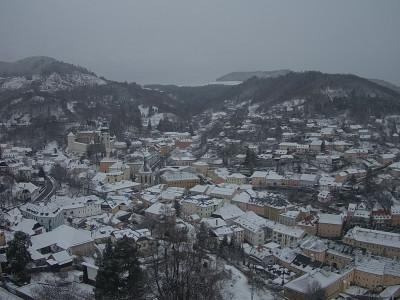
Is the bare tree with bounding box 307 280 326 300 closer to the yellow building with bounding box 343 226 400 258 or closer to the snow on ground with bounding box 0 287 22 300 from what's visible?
the yellow building with bounding box 343 226 400 258

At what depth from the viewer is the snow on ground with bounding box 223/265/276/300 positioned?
58.4ft

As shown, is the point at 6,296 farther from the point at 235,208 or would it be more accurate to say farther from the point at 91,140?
the point at 91,140

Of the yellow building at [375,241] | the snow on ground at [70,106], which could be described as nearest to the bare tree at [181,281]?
the yellow building at [375,241]

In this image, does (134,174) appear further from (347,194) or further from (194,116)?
(194,116)

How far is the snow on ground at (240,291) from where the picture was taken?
58.4ft

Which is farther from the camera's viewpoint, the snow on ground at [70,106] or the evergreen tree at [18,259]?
the snow on ground at [70,106]

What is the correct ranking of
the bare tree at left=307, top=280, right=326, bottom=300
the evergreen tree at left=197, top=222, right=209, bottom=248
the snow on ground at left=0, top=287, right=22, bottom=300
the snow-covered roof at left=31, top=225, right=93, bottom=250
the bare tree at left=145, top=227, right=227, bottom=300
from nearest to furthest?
the bare tree at left=145, top=227, right=227, bottom=300, the snow on ground at left=0, top=287, right=22, bottom=300, the bare tree at left=307, top=280, right=326, bottom=300, the evergreen tree at left=197, top=222, right=209, bottom=248, the snow-covered roof at left=31, top=225, right=93, bottom=250

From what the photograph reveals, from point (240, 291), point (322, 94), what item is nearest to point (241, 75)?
point (322, 94)

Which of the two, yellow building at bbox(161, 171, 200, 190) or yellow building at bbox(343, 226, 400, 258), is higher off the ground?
yellow building at bbox(161, 171, 200, 190)

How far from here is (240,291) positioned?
726 inches

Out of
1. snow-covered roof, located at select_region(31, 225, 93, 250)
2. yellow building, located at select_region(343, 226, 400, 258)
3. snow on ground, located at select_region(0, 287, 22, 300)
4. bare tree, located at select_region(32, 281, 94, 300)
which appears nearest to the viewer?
snow on ground, located at select_region(0, 287, 22, 300)

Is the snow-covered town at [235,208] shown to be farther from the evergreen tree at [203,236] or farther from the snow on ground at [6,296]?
the snow on ground at [6,296]

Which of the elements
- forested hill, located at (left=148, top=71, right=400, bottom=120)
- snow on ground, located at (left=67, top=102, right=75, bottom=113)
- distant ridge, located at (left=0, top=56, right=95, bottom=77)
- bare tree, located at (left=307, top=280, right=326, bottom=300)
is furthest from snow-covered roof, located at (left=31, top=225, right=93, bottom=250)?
distant ridge, located at (left=0, top=56, right=95, bottom=77)

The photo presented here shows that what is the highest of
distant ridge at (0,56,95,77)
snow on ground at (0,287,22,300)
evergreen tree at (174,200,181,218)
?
distant ridge at (0,56,95,77)
